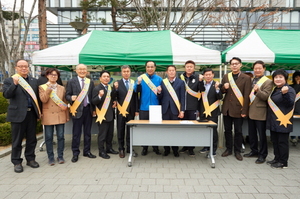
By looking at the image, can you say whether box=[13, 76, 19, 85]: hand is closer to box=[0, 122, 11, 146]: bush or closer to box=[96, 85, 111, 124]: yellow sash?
box=[96, 85, 111, 124]: yellow sash

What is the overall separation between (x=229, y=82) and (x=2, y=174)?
4498mm

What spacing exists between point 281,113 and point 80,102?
367cm

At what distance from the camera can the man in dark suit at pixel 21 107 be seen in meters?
3.52

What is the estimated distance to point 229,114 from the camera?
4312 millimetres

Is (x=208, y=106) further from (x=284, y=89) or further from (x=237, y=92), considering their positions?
(x=284, y=89)

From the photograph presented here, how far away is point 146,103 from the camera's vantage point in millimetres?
4465

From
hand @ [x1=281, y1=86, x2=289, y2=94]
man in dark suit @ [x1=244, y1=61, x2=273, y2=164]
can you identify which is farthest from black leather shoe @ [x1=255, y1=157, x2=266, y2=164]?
hand @ [x1=281, y1=86, x2=289, y2=94]

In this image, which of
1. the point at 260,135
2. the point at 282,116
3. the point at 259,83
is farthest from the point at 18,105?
the point at 282,116

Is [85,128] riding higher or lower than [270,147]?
higher

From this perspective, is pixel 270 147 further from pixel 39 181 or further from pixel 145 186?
pixel 39 181

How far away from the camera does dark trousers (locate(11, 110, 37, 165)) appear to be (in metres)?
3.68

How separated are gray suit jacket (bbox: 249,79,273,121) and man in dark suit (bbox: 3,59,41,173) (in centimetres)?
397

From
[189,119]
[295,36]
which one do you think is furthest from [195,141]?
[295,36]

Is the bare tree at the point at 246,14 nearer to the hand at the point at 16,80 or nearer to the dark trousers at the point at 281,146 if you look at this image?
the dark trousers at the point at 281,146
